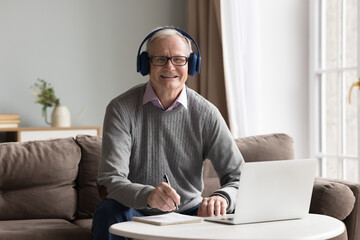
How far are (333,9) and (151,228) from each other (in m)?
2.91

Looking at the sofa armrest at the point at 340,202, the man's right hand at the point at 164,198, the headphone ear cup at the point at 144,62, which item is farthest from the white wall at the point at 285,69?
the man's right hand at the point at 164,198

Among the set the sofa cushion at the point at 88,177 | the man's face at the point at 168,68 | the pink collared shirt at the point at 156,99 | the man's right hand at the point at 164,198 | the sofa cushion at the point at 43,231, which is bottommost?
A: the sofa cushion at the point at 43,231

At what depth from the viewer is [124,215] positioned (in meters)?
2.02

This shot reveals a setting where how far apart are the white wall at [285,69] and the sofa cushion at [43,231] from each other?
2.01 m

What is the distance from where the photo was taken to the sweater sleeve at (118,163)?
194 centimetres

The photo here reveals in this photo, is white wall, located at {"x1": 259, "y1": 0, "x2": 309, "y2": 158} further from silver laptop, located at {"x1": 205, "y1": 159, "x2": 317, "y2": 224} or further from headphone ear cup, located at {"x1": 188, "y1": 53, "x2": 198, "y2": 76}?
silver laptop, located at {"x1": 205, "y1": 159, "x2": 317, "y2": 224}

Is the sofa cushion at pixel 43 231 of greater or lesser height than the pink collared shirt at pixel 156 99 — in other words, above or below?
below

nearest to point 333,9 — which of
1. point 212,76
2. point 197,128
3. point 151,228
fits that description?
point 212,76

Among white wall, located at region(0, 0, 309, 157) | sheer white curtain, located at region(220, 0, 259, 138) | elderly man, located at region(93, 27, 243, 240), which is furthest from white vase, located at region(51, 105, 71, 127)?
elderly man, located at region(93, 27, 243, 240)

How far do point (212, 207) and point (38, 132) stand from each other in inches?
100

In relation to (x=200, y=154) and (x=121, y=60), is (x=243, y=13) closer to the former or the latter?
(x=121, y=60)

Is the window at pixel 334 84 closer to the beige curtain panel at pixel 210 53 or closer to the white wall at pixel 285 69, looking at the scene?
the white wall at pixel 285 69

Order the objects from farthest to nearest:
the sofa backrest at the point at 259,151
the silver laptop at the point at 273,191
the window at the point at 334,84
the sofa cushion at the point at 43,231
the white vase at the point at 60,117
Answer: the white vase at the point at 60,117 < the window at the point at 334,84 < the sofa backrest at the point at 259,151 < the sofa cushion at the point at 43,231 < the silver laptop at the point at 273,191

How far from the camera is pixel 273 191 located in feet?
5.67
